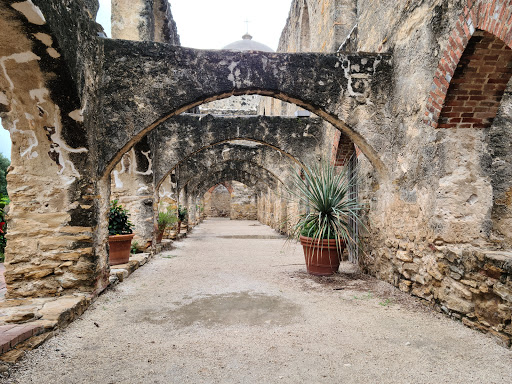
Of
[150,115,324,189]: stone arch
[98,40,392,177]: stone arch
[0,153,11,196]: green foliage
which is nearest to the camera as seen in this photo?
[98,40,392,177]: stone arch

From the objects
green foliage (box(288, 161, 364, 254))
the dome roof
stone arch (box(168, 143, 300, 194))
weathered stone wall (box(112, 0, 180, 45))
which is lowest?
green foliage (box(288, 161, 364, 254))

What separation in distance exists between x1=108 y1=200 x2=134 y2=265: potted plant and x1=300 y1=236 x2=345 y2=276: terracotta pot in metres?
2.67

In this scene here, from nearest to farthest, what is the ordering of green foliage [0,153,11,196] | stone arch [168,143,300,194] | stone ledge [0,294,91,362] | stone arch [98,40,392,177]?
stone ledge [0,294,91,362], stone arch [98,40,392,177], stone arch [168,143,300,194], green foliage [0,153,11,196]

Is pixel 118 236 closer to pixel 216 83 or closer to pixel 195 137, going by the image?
pixel 216 83

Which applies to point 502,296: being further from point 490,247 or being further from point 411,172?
point 411,172

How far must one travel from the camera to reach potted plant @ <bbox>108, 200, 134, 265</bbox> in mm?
5133

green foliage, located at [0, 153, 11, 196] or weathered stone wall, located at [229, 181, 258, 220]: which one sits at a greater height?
green foliage, located at [0, 153, 11, 196]

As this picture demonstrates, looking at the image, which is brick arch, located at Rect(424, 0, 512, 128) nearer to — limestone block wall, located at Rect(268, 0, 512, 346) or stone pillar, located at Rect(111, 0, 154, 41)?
limestone block wall, located at Rect(268, 0, 512, 346)

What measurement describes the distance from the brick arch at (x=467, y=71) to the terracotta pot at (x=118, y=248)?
14.2ft

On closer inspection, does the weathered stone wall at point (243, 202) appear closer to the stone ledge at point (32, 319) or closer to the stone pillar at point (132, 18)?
the stone pillar at point (132, 18)

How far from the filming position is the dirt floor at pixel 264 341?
214 centimetres

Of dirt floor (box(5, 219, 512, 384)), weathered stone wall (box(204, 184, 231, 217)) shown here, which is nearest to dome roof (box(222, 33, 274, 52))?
weathered stone wall (box(204, 184, 231, 217))

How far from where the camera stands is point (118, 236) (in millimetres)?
5086

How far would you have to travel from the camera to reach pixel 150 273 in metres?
5.33
